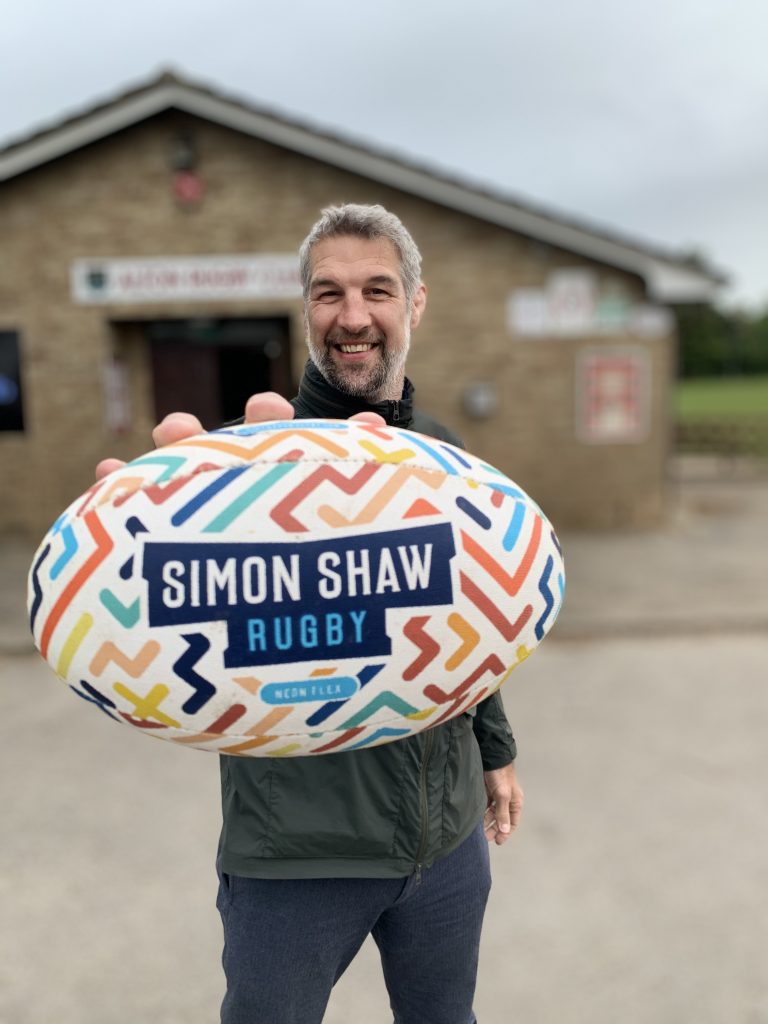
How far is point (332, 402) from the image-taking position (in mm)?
1653

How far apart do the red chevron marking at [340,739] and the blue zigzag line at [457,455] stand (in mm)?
536

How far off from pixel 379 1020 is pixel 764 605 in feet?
17.7

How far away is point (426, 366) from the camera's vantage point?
31.0 ft

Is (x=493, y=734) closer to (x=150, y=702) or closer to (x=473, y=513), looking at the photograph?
(x=473, y=513)

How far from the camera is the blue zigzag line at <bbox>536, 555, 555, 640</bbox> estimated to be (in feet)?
5.05

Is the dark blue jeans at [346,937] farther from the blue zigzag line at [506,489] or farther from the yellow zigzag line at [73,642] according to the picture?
the blue zigzag line at [506,489]

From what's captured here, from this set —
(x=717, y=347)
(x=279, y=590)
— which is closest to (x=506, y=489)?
(x=279, y=590)

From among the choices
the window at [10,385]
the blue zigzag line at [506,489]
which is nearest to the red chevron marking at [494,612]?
the blue zigzag line at [506,489]

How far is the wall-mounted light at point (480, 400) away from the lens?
9.51 m

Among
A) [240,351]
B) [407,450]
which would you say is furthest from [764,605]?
[240,351]

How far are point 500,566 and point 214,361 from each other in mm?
9393

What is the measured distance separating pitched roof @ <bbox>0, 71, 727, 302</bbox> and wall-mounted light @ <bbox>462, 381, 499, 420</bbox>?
1.84 m

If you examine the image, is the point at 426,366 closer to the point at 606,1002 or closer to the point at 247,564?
the point at 606,1002

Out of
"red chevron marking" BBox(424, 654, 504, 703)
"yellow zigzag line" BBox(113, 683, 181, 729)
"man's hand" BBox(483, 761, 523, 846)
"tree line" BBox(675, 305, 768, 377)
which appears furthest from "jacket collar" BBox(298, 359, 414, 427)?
"tree line" BBox(675, 305, 768, 377)
